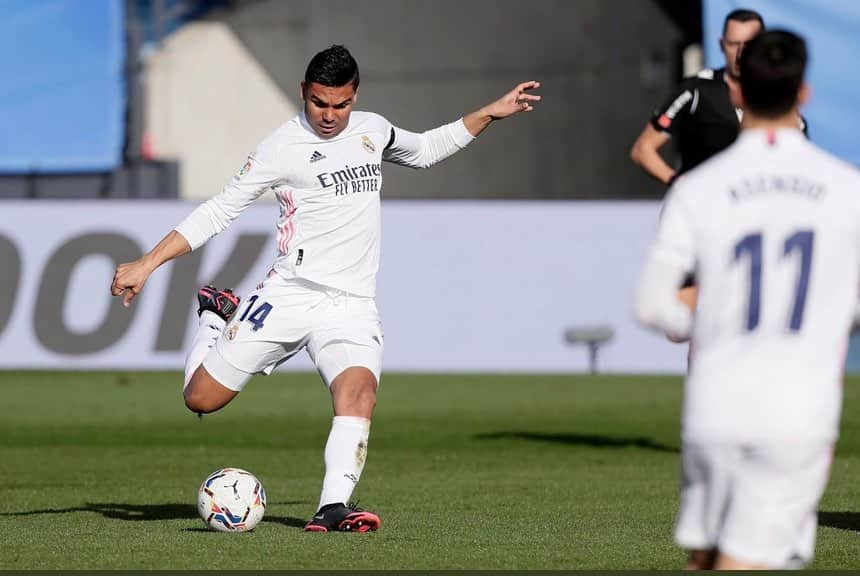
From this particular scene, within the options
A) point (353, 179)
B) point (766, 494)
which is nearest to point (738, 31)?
point (353, 179)

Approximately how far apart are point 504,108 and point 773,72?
4059 mm

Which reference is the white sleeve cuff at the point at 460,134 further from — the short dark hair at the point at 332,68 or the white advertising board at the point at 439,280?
the white advertising board at the point at 439,280

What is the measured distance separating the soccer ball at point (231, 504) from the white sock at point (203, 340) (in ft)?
2.57

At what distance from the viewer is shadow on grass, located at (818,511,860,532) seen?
8234 millimetres

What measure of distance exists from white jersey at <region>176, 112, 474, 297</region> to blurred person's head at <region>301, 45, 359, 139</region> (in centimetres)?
12

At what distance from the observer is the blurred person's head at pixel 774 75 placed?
443 cm

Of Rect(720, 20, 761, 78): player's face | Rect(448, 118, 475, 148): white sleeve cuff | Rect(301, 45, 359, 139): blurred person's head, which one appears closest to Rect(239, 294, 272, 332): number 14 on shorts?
Rect(301, 45, 359, 139): blurred person's head

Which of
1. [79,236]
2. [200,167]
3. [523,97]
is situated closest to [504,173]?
[200,167]

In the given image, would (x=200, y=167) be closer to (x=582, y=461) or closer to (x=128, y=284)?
(x=582, y=461)

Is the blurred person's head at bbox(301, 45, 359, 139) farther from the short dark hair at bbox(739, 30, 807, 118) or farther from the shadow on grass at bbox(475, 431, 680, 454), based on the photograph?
→ the shadow on grass at bbox(475, 431, 680, 454)

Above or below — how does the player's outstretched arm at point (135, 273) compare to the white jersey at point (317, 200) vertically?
below

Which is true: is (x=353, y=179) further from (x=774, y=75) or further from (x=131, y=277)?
(x=774, y=75)

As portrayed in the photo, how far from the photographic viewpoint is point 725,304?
441 centimetres

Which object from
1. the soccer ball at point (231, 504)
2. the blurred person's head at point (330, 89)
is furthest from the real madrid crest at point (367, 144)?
the soccer ball at point (231, 504)
